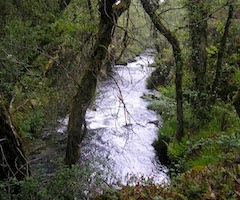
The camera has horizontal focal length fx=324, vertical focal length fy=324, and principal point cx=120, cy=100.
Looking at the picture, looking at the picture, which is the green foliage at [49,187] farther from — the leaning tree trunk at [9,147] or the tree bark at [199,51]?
the tree bark at [199,51]

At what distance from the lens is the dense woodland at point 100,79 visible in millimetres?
4539

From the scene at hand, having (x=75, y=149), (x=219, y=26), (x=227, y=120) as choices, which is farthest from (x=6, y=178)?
(x=219, y=26)

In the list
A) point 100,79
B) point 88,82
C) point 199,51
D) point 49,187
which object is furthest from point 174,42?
point 49,187

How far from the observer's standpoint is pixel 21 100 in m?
7.83

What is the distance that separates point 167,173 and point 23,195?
4.91 meters

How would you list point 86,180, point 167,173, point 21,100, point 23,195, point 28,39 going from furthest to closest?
point 167,173 → point 21,100 → point 28,39 → point 86,180 → point 23,195

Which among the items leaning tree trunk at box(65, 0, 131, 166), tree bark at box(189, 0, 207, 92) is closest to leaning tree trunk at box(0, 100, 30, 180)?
leaning tree trunk at box(65, 0, 131, 166)

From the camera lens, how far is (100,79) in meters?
6.77

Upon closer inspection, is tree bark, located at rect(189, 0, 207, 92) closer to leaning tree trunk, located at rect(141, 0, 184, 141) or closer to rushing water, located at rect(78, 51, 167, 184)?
rushing water, located at rect(78, 51, 167, 184)

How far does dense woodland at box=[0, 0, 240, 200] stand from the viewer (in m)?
4.54

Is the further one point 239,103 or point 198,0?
point 198,0

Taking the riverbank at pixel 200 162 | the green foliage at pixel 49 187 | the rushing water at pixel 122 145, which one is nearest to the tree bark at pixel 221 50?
the riverbank at pixel 200 162

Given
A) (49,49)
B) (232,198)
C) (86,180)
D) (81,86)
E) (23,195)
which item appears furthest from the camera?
(49,49)

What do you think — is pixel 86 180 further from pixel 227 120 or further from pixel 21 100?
pixel 227 120
